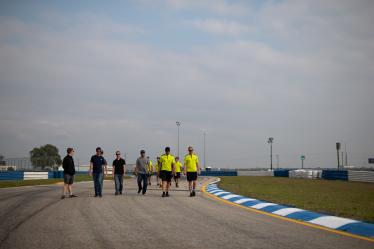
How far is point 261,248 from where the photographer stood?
17.1ft

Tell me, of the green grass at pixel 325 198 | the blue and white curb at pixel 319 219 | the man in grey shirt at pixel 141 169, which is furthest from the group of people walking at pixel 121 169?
Result: the blue and white curb at pixel 319 219

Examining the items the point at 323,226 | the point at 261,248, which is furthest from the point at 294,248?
the point at 323,226

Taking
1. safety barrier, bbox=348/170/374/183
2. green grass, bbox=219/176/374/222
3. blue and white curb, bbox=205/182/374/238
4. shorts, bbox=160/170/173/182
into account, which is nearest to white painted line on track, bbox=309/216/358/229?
blue and white curb, bbox=205/182/374/238

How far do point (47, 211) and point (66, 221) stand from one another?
6.57 feet

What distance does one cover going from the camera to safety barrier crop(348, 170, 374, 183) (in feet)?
102

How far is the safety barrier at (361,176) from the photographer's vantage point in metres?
31.0

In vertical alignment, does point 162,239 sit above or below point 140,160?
below

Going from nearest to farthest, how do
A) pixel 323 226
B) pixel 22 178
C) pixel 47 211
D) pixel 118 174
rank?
pixel 323 226 < pixel 47 211 < pixel 118 174 < pixel 22 178

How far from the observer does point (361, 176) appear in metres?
32.5

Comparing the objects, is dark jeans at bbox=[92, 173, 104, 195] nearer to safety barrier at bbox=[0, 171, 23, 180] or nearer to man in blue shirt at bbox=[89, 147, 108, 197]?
man in blue shirt at bbox=[89, 147, 108, 197]

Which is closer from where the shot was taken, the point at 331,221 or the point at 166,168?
the point at 331,221

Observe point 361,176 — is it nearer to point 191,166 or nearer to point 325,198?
point 325,198

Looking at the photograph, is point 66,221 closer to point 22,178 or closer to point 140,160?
point 140,160

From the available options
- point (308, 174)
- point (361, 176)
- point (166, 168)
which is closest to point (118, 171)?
point (166, 168)
